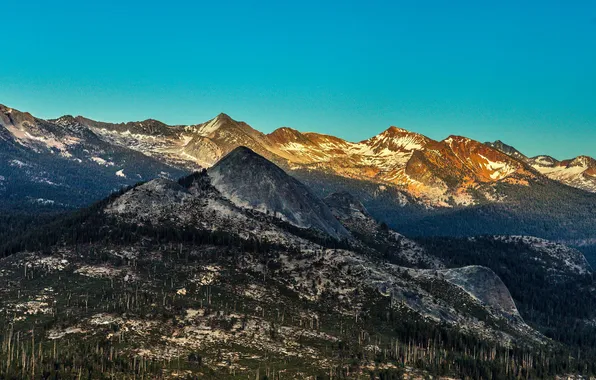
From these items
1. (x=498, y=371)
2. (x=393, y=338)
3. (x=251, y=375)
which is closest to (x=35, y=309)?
(x=251, y=375)

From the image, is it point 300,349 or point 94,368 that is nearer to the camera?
point 94,368

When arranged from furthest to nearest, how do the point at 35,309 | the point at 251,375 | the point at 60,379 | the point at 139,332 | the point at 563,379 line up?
the point at 563,379, the point at 35,309, the point at 139,332, the point at 251,375, the point at 60,379

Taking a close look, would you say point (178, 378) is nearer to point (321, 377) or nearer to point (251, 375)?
point (251, 375)

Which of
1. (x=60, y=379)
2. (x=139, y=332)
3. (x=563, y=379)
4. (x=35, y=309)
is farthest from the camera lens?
(x=563, y=379)

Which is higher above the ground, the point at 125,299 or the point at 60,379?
the point at 125,299

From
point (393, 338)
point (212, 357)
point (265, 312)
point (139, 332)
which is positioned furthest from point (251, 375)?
point (393, 338)

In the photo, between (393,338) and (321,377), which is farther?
(393,338)

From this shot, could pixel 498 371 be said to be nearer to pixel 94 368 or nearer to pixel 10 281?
pixel 94 368

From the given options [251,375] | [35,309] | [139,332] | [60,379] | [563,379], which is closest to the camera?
[60,379]
